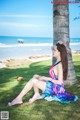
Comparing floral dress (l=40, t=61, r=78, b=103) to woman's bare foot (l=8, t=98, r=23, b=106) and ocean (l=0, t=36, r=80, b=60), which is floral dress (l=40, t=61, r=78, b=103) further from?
ocean (l=0, t=36, r=80, b=60)

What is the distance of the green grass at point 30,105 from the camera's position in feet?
11.8

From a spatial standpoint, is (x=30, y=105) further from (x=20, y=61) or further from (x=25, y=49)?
(x=25, y=49)

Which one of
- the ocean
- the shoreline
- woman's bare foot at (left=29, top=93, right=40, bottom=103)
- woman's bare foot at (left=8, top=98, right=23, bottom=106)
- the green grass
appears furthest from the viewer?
the shoreline

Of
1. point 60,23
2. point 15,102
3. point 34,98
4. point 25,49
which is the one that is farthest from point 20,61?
point 15,102

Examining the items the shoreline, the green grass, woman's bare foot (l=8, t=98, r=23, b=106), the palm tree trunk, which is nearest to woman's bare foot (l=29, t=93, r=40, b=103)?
the green grass

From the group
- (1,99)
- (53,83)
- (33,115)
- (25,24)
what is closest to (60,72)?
(53,83)

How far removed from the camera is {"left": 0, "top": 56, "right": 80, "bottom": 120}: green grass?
3.58 m

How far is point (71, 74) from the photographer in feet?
15.7

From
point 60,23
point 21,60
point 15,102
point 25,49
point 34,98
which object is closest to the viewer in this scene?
point 15,102

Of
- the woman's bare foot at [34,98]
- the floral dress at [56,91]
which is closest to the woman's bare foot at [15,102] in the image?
the woman's bare foot at [34,98]

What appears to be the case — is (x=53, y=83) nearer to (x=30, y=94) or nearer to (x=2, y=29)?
(x=30, y=94)

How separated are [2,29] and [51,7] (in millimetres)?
939

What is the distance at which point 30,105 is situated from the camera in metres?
3.99

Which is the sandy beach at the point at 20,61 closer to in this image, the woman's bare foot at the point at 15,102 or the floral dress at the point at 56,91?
the floral dress at the point at 56,91
